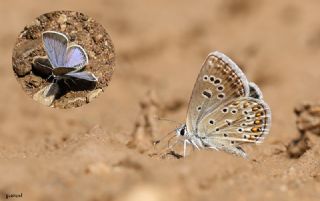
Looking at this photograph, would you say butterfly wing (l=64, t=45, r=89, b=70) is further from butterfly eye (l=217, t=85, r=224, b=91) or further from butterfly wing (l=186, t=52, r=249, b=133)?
butterfly eye (l=217, t=85, r=224, b=91)

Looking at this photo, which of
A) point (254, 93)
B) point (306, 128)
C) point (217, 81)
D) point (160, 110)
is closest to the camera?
point (217, 81)

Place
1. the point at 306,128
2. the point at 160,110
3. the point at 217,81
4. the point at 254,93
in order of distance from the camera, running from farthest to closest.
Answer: the point at 160,110
the point at 306,128
the point at 254,93
the point at 217,81

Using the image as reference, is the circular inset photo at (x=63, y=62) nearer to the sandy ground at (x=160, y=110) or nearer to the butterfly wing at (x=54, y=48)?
the butterfly wing at (x=54, y=48)

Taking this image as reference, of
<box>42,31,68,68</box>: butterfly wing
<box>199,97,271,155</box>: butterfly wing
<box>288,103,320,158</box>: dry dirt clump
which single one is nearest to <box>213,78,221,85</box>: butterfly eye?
<box>199,97,271,155</box>: butterfly wing

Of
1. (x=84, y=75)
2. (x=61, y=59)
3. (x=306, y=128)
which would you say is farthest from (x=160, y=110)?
(x=306, y=128)

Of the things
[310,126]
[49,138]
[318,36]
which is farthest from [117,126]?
[318,36]

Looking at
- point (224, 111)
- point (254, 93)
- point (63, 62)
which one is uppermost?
point (63, 62)

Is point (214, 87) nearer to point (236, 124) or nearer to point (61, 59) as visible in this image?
point (236, 124)
